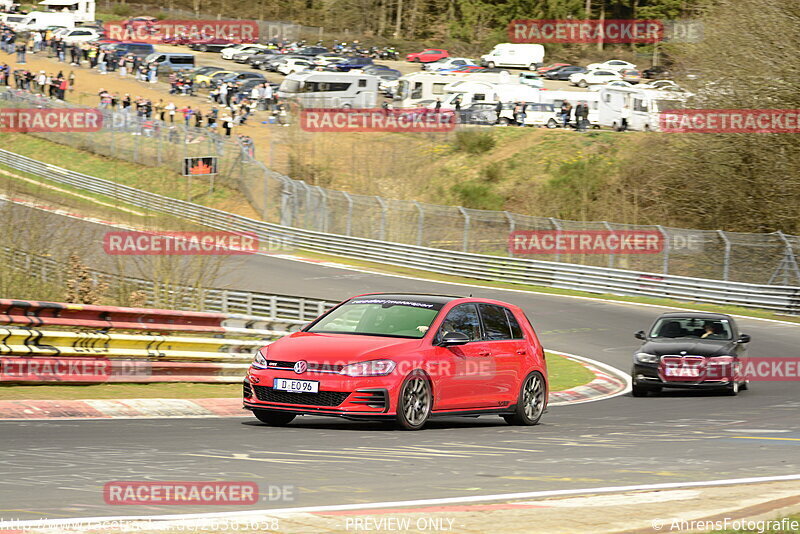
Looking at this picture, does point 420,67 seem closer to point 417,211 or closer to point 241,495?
point 417,211

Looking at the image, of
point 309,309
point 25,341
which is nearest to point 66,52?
point 309,309

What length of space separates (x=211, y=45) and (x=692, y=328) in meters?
77.4

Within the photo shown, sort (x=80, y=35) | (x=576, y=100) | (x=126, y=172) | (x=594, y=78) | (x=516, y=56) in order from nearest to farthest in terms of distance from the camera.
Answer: (x=126, y=172) < (x=576, y=100) < (x=594, y=78) < (x=80, y=35) < (x=516, y=56)

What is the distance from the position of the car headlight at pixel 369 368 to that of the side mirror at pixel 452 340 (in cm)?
90

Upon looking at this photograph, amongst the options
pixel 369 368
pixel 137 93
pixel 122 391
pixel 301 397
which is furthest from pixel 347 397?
pixel 137 93

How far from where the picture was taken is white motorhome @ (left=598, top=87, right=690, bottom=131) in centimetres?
5762

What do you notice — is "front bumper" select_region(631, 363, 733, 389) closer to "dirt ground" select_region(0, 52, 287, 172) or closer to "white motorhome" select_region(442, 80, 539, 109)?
"dirt ground" select_region(0, 52, 287, 172)

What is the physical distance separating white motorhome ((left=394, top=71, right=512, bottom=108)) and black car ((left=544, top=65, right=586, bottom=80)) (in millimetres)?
16171

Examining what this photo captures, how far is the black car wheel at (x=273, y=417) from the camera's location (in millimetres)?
11688

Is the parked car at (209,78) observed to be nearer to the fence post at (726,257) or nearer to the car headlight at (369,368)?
the fence post at (726,257)

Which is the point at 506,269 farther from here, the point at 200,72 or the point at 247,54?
the point at 247,54

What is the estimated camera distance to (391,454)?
9.52 metres

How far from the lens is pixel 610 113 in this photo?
61.9 meters

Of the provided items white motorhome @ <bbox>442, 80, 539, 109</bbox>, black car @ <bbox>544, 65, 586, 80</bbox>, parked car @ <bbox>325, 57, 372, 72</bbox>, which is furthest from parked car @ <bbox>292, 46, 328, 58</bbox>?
white motorhome @ <bbox>442, 80, 539, 109</bbox>
